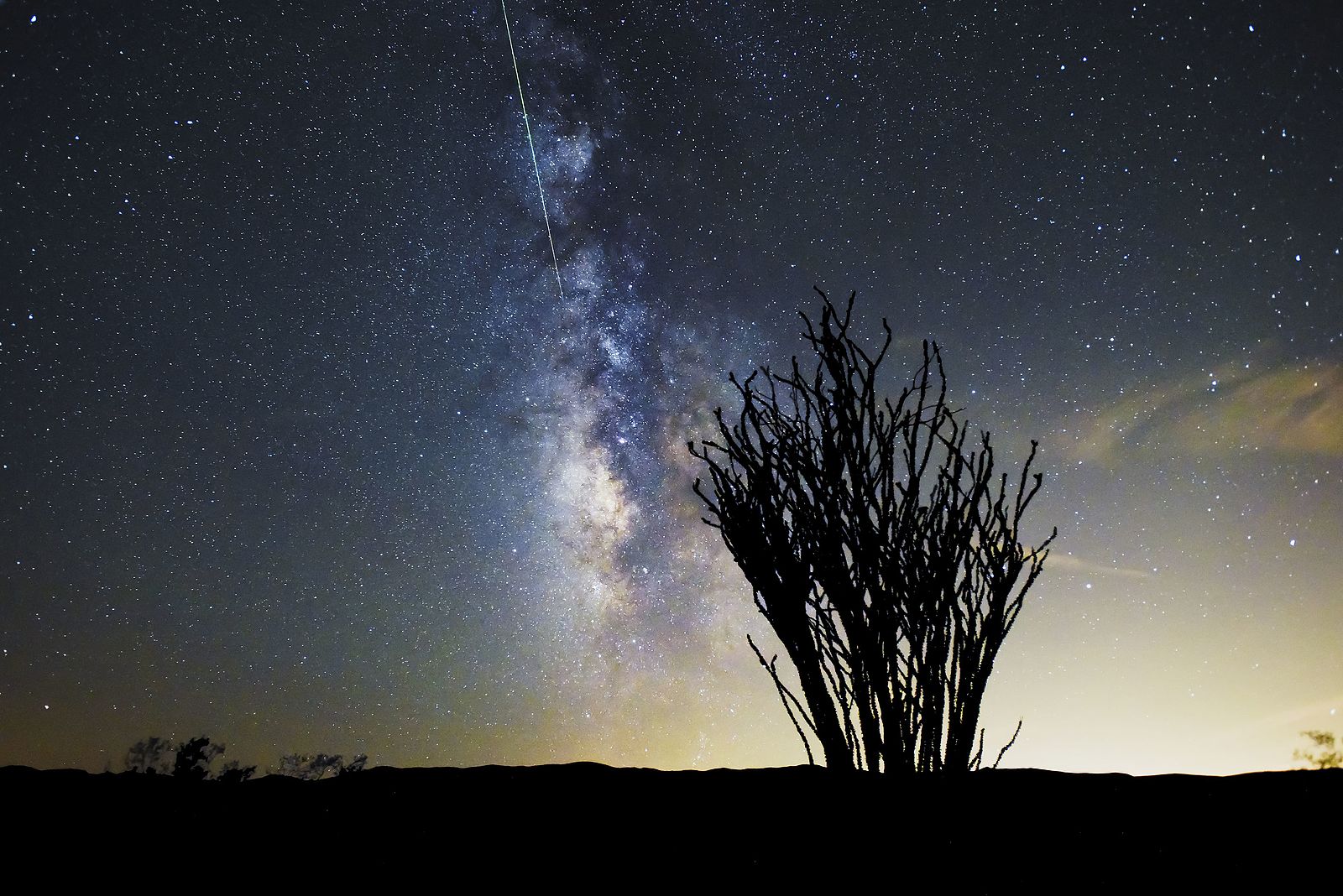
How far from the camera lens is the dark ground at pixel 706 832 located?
1.21m

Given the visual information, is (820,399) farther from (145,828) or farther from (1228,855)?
(145,828)

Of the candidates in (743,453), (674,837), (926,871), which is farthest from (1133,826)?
(743,453)

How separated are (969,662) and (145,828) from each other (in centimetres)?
238

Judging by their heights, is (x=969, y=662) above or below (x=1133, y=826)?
above

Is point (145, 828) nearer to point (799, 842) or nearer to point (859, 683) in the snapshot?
point (799, 842)

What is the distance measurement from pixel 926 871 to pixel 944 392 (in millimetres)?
1976

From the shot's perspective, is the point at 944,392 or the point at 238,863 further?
the point at 944,392

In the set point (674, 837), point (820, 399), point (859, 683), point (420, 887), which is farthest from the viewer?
point (820, 399)

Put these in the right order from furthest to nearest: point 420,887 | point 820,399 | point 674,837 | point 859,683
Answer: point 820,399 → point 859,683 → point 674,837 → point 420,887

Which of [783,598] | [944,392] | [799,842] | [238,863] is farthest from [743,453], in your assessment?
[238,863]

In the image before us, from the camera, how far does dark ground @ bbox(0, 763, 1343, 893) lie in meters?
1.21

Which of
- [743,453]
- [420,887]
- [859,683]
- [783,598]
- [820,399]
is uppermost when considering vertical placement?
[820,399]

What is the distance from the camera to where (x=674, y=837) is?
4.33ft

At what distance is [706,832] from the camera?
52.1 inches
